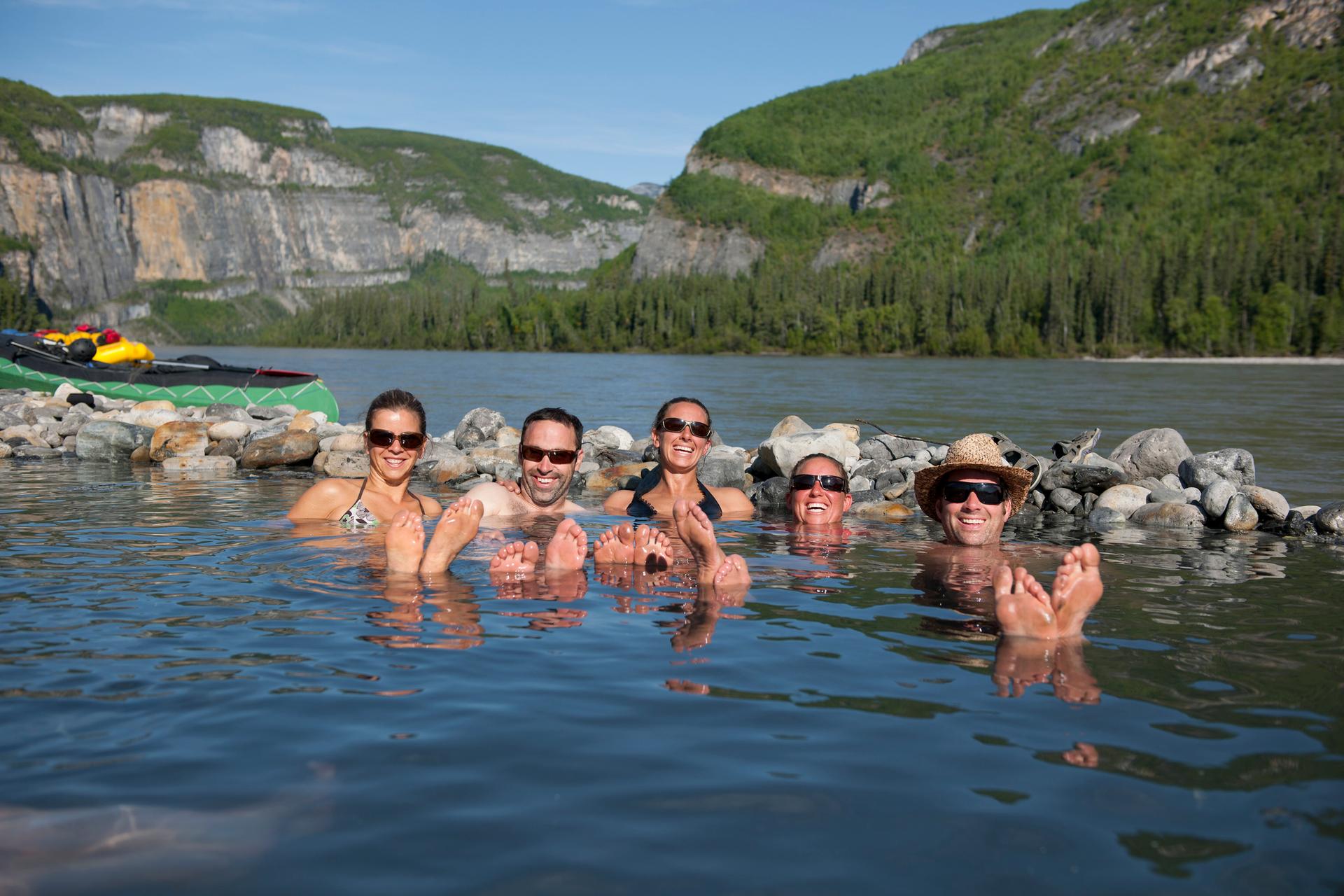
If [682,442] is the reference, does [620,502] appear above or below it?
below

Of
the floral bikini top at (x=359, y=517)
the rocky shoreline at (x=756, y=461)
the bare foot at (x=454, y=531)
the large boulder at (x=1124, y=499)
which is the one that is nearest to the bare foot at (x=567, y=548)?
the bare foot at (x=454, y=531)

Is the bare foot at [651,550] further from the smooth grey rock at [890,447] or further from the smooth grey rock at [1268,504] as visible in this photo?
the smooth grey rock at [890,447]

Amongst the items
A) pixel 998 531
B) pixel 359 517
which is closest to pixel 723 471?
pixel 998 531

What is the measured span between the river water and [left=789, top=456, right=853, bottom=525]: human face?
138 centimetres

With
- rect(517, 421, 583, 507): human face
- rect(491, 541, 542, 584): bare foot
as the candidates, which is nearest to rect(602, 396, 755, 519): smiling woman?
rect(517, 421, 583, 507): human face

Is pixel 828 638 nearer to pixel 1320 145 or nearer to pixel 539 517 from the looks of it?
pixel 539 517

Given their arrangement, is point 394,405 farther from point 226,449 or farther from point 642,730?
point 226,449

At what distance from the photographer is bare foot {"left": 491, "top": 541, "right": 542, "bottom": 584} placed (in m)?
6.60

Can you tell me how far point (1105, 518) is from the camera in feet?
37.1

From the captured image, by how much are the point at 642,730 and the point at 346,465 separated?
39.1 feet

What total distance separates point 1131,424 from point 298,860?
2494 cm

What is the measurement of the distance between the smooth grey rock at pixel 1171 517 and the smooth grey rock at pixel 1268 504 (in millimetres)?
531

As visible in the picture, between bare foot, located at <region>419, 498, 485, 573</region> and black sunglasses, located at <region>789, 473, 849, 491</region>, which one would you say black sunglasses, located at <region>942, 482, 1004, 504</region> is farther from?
bare foot, located at <region>419, 498, 485, 573</region>

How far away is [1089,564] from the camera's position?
16.7 ft
